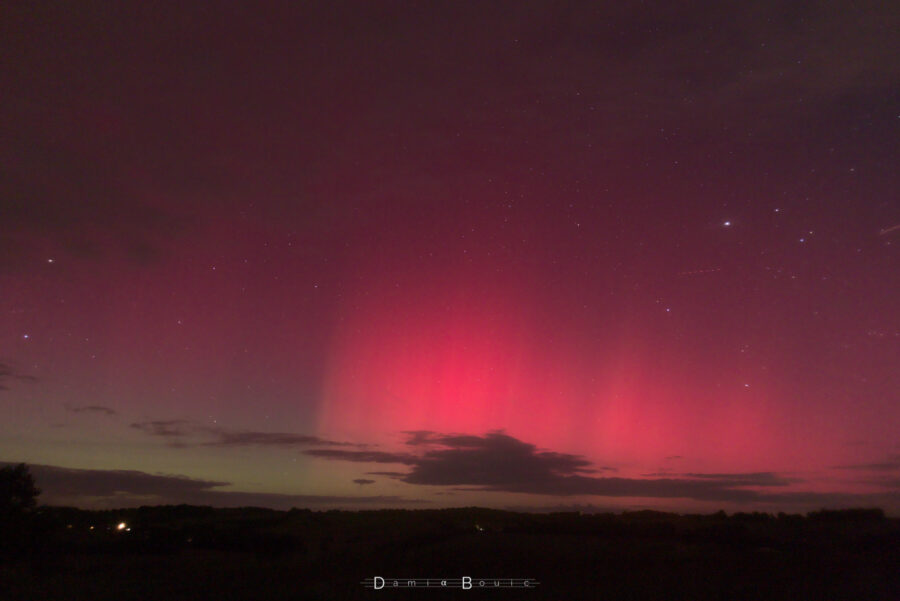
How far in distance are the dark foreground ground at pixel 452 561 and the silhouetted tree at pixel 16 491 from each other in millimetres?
580

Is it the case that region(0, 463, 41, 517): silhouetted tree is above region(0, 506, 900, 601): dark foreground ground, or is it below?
above

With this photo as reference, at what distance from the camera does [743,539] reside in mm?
31891

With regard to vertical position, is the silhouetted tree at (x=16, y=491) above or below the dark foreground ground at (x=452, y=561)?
above

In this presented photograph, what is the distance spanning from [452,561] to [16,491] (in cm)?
1670

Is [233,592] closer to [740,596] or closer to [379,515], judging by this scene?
[740,596]

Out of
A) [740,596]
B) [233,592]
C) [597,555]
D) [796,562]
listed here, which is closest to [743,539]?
[796,562]

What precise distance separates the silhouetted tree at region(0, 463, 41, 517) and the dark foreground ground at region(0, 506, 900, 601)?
0.58m

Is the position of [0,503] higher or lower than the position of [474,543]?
higher

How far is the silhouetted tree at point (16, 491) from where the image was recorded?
23.0 metres

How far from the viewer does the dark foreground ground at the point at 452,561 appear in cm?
2112

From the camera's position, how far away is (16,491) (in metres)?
23.3

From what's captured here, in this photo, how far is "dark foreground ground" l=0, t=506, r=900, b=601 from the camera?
2112cm

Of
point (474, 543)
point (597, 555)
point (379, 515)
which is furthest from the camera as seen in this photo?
point (379, 515)

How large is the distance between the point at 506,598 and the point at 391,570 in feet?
20.5
